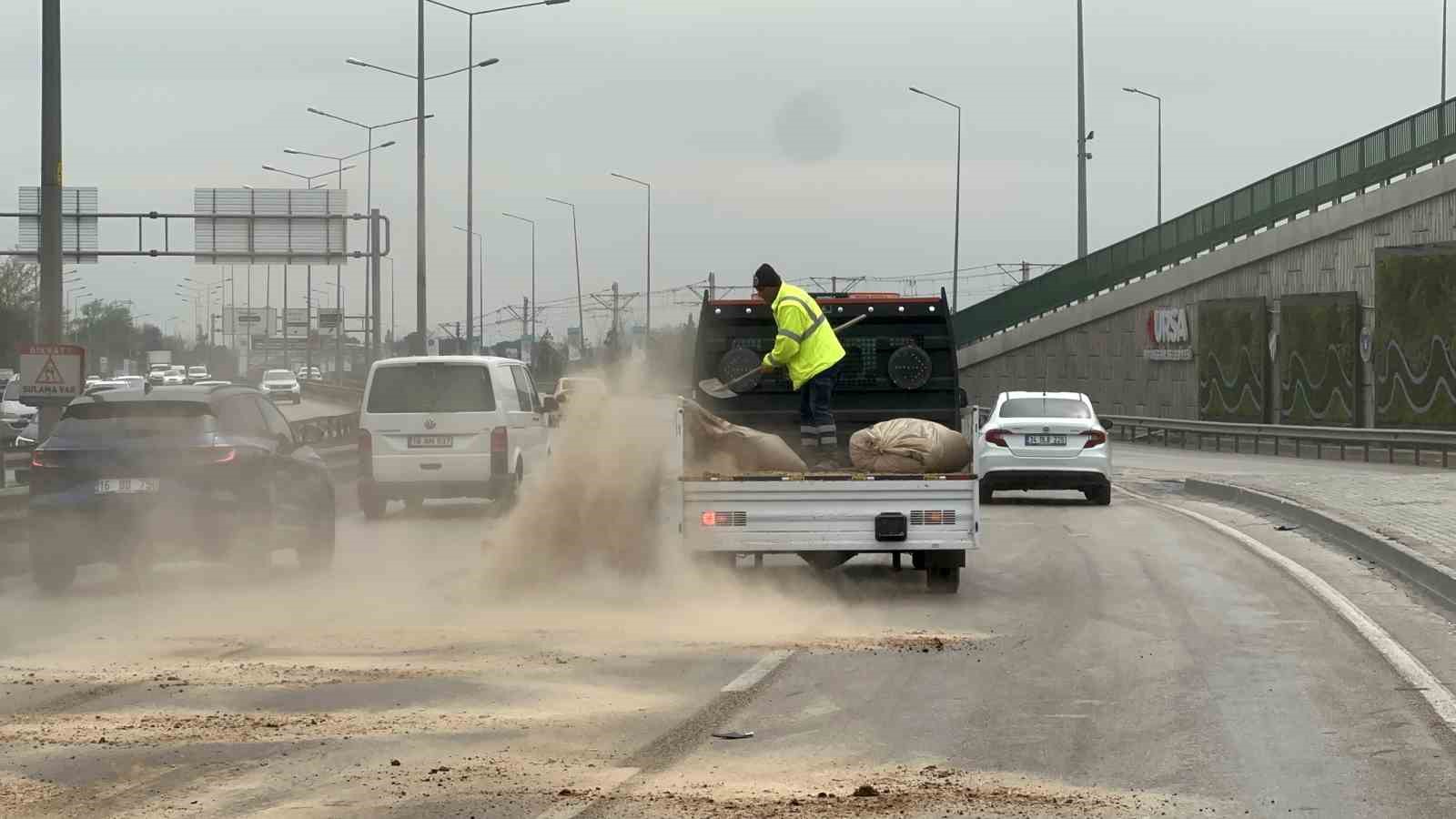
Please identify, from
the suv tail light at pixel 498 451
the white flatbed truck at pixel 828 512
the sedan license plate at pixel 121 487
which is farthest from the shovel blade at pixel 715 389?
the suv tail light at pixel 498 451

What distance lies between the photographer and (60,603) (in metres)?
14.5

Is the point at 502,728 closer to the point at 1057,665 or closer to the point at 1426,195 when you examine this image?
the point at 1057,665

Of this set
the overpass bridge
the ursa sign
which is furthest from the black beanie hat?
the ursa sign

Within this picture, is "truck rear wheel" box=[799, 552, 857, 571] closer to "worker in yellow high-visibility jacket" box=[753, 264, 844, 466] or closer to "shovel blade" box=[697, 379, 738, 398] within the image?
"worker in yellow high-visibility jacket" box=[753, 264, 844, 466]

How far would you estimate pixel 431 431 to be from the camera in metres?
23.2

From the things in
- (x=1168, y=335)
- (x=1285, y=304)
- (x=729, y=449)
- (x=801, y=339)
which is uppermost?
(x=1285, y=304)

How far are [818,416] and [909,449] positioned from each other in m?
1.06

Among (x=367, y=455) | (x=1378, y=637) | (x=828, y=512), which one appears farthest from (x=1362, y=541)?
(x=367, y=455)

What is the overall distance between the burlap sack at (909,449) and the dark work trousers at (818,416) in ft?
1.49

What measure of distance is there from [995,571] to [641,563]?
10.1 feet

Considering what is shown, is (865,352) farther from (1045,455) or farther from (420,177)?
(420,177)

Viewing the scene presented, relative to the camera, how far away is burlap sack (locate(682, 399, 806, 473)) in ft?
48.1

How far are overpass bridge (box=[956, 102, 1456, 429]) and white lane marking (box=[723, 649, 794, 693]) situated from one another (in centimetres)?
2934

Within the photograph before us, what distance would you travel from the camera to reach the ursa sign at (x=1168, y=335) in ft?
169
